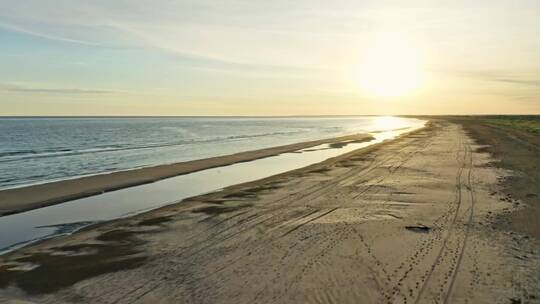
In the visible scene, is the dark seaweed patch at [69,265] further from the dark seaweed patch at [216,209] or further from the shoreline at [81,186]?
the shoreline at [81,186]

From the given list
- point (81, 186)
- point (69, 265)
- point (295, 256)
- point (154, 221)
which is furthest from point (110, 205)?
point (295, 256)

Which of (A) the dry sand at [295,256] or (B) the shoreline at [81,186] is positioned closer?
(A) the dry sand at [295,256]

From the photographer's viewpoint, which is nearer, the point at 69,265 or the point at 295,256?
the point at 69,265

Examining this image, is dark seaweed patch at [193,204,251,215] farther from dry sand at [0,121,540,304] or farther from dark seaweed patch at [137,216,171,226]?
dark seaweed patch at [137,216,171,226]

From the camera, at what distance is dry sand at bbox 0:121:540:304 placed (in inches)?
294

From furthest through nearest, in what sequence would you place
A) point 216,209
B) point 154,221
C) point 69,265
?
point 216,209
point 154,221
point 69,265

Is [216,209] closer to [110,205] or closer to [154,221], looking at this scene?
[154,221]

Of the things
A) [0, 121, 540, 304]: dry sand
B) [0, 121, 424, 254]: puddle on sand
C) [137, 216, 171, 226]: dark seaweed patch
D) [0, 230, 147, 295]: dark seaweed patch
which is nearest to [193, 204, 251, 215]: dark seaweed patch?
[0, 121, 540, 304]: dry sand

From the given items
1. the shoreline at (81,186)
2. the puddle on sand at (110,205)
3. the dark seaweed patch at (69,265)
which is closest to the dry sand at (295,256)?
the dark seaweed patch at (69,265)

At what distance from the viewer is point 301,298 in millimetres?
7184

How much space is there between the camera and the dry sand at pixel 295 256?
7.47 meters

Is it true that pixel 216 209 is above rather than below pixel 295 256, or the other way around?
below

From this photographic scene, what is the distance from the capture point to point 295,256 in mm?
9352

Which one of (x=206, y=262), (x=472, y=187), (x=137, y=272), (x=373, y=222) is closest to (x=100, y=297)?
(x=137, y=272)
